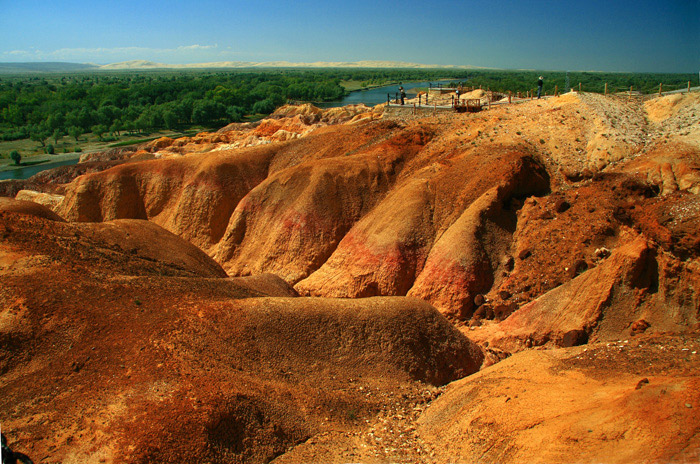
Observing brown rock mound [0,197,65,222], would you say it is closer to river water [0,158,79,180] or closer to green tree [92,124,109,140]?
river water [0,158,79,180]

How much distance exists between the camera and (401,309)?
17203mm

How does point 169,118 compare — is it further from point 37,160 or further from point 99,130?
point 37,160

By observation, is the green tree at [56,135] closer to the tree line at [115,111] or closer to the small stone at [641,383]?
the tree line at [115,111]

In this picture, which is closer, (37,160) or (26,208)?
(26,208)

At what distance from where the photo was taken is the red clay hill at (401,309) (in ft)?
34.6

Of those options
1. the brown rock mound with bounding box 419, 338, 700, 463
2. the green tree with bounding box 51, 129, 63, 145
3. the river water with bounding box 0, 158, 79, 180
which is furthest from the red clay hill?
the green tree with bounding box 51, 129, 63, 145

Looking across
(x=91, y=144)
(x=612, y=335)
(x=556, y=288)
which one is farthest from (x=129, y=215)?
(x=91, y=144)

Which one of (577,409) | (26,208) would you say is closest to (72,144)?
(26,208)

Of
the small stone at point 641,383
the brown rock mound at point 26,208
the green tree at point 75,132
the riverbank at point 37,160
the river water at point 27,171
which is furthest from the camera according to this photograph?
the green tree at point 75,132

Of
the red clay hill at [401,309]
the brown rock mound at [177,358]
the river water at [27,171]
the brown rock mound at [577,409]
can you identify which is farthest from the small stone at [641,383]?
the river water at [27,171]

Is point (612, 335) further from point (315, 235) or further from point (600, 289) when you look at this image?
point (315, 235)

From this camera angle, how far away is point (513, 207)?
83.3 feet

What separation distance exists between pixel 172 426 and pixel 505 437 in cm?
768

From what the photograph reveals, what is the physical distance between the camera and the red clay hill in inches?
416
